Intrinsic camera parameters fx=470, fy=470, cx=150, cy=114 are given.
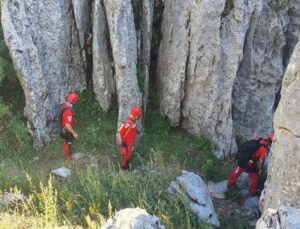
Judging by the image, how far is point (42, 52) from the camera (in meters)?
14.6

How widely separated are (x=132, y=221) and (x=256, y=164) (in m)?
5.90

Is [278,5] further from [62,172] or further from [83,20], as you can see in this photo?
[62,172]

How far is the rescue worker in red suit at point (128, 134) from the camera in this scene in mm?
13094

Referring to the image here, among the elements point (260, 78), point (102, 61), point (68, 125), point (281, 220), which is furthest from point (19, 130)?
point (281, 220)

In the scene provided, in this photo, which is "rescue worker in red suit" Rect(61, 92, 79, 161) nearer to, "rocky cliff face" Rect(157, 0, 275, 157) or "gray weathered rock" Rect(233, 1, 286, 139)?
"rocky cliff face" Rect(157, 0, 275, 157)

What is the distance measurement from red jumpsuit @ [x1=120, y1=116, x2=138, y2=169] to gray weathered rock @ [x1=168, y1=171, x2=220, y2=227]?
84.9 inches

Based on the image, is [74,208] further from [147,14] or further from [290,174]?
[147,14]

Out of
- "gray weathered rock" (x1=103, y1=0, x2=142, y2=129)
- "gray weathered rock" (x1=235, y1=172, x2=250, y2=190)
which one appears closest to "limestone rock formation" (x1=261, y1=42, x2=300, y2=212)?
"gray weathered rock" (x1=235, y1=172, x2=250, y2=190)

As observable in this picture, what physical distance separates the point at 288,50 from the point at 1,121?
10.0m

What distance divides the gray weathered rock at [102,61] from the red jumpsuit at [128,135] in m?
2.32

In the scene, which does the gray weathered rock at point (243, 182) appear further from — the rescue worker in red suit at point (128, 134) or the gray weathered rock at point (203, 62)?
the rescue worker in red suit at point (128, 134)

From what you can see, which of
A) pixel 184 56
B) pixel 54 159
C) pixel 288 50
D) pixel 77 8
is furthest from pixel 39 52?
pixel 288 50

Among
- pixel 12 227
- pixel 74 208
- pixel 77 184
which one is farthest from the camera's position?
pixel 77 184

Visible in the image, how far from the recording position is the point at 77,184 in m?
11.3
